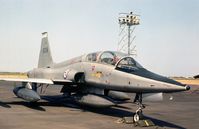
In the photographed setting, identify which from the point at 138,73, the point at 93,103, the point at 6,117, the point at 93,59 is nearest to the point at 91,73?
the point at 93,59

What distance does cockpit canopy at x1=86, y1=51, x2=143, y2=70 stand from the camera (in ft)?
44.9

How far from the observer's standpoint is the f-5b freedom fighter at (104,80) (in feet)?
39.9

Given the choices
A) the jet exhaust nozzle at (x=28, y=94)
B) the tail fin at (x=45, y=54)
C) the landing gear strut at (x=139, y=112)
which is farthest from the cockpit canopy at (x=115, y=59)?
the tail fin at (x=45, y=54)

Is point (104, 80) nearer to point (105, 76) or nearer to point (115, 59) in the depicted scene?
point (105, 76)

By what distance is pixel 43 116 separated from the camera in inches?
531

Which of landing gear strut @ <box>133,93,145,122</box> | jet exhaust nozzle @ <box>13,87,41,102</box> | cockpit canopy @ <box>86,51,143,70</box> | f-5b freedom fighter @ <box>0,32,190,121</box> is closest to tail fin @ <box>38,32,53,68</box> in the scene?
f-5b freedom fighter @ <box>0,32,190,121</box>

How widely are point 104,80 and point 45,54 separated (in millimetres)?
10303

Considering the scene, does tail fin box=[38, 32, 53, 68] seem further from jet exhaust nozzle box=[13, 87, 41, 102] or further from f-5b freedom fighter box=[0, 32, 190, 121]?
jet exhaust nozzle box=[13, 87, 41, 102]

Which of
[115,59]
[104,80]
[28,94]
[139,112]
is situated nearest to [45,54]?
[28,94]

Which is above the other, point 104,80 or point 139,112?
point 104,80

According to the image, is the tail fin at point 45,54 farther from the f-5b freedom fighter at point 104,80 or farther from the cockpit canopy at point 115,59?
the cockpit canopy at point 115,59

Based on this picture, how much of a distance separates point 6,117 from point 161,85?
656 cm

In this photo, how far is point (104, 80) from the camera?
14.6m

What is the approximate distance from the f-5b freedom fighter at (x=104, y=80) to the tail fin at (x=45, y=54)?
3108mm
